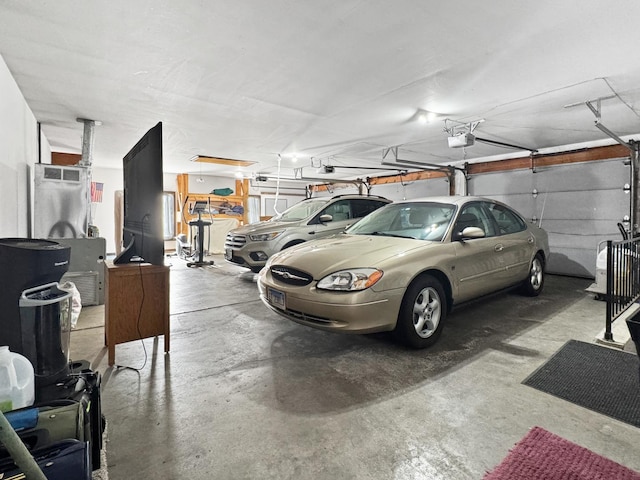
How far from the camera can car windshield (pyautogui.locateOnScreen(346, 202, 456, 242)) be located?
3.04 m

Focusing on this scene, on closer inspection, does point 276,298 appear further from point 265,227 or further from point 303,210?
point 303,210

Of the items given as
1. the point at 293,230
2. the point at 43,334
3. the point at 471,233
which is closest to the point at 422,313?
the point at 471,233

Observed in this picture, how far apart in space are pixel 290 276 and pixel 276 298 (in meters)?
0.22

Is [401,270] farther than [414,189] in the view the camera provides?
No

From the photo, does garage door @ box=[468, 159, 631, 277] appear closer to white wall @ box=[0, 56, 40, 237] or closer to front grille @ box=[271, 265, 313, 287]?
front grille @ box=[271, 265, 313, 287]

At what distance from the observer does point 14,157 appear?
322 centimetres

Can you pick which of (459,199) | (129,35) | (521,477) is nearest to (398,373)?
(521,477)

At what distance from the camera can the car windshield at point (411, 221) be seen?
9.98ft

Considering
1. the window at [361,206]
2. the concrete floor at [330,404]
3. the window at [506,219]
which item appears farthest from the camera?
the window at [361,206]

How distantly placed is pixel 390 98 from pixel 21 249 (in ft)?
11.7

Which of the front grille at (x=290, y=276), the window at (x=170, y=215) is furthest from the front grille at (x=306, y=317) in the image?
the window at (x=170, y=215)

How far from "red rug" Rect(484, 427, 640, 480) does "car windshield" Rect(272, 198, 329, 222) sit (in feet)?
15.0

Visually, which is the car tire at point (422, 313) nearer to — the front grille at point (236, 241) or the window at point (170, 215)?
the front grille at point (236, 241)

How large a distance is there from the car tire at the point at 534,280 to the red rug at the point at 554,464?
300 centimetres
